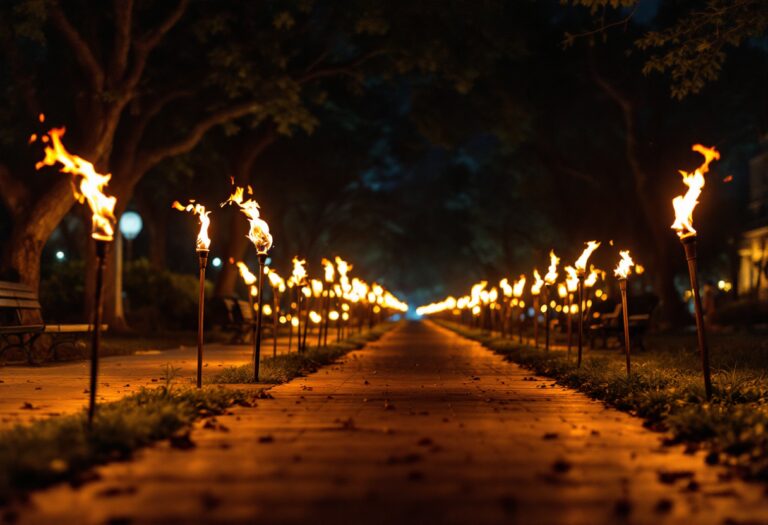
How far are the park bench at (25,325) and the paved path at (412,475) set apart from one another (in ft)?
24.9

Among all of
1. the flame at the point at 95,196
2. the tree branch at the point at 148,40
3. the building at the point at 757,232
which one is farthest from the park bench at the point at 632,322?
the building at the point at 757,232

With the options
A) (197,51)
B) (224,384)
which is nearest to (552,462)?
(224,384)

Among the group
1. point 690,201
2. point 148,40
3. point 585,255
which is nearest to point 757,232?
point 585,255

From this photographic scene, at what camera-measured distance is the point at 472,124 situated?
34.3 m

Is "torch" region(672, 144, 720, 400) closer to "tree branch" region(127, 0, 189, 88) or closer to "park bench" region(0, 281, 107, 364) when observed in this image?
"park bench" region(0, 281, 107, 364)

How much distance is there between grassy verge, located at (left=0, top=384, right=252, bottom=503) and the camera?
5910 mm

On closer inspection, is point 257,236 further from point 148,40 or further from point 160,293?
point 160,293

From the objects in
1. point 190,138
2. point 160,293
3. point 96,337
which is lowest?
point 96,337

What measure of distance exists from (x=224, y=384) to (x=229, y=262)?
73.4 ft

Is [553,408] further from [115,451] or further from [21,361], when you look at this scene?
[21,361]

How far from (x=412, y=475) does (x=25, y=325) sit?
12244 mm

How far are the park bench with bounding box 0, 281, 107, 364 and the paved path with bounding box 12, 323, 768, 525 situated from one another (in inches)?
299

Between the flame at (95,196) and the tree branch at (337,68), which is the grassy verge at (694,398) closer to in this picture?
the flame at (95,196)

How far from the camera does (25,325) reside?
653 inches
